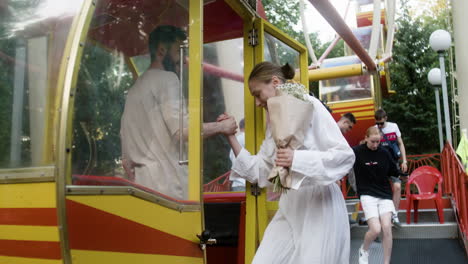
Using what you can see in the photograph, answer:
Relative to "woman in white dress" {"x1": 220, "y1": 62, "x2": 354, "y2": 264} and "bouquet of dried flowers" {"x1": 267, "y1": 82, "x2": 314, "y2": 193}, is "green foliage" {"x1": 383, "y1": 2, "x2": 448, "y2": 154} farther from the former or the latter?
"bouquet of dried flowers" {"x1": 267, "y1": 82, "x2": 314, "y2": 193}

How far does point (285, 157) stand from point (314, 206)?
0.36 meters

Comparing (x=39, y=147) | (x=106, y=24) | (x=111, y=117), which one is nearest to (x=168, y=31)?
(x=106, y=24)

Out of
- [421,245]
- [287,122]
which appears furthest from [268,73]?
[421,245]

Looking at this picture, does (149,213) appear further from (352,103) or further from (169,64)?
(352,103)

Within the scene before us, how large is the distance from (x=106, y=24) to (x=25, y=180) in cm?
90

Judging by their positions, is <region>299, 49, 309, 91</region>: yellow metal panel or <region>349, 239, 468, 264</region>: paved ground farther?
<region>349, 239, 468, 264</region>: paved ground

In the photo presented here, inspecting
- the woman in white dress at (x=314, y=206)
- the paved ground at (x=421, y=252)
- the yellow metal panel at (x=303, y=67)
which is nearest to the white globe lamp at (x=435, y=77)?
the paved ground at (x=421, y=252)

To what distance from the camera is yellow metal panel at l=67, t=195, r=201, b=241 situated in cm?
207

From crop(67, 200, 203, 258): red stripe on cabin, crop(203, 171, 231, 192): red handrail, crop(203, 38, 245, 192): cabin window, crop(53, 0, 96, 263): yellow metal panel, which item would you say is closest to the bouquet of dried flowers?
crop(67, 200, 203, 258): red stripe on cabin

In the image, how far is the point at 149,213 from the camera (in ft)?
7.83

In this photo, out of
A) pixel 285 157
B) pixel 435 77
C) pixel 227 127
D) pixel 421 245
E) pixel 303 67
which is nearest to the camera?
pixel 285 157

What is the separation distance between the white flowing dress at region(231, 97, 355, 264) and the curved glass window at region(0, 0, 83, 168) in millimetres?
1322

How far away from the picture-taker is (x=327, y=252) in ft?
9.05

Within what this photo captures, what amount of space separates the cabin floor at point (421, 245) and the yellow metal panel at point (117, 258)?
13.5ft
